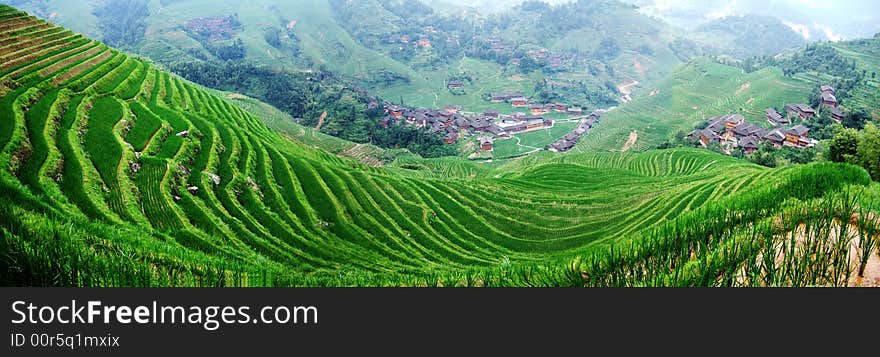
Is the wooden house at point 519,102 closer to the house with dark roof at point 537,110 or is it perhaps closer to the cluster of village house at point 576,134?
the house with dark roof at point 537,110

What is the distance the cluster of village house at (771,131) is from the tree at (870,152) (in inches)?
992

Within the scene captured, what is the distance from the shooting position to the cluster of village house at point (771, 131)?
42750 mm

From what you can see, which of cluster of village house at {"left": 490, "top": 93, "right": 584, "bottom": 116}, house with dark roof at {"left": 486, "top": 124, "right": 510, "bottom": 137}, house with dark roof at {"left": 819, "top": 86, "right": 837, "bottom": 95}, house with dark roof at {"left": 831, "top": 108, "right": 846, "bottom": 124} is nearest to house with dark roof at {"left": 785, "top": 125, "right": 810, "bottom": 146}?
house with dark roof at {"left": 831, "top": 108, "right": 846, "bottom": 124}

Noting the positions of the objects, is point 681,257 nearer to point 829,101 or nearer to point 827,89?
point 829,101

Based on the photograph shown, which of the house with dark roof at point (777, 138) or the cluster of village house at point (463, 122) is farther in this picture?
the cluster of village house at point (463, 122)

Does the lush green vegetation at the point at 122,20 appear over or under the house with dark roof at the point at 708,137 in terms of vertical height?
over

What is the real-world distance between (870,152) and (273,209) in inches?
998

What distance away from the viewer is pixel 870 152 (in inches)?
758

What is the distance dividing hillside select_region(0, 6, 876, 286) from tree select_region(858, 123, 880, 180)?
7.02 metres

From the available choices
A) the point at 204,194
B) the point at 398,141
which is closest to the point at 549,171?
the point at 204,194

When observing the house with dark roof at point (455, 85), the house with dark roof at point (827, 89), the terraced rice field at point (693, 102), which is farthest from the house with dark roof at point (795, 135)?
the house with dark roof at point (455, 85)

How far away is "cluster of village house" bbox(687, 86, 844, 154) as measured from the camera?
42.8 meters

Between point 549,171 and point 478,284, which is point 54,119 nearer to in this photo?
point 478,284

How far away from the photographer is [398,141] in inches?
2496
